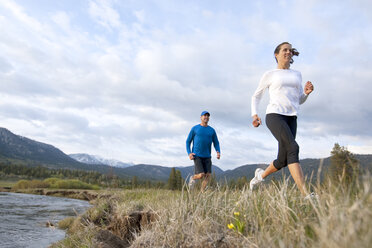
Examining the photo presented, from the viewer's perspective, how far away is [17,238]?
9477mm

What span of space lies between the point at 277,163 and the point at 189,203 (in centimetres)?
152

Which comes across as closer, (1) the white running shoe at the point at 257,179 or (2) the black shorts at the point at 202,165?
(1) the white running shoe at the point at 257,179

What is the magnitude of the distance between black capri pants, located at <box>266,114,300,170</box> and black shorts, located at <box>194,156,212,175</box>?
11.6 ft

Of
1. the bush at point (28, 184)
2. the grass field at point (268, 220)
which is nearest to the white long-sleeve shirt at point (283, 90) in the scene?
the grass field at point (268, 220)

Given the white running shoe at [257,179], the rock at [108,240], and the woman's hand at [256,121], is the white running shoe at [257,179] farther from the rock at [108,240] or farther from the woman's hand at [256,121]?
the rock at [108,240]

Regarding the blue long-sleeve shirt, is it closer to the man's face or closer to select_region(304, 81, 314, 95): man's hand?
the man's face

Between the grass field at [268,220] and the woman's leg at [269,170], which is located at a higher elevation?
the woman's leg at [269,170]

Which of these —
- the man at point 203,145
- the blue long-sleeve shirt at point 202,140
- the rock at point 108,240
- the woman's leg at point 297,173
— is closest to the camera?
the woman's leg at point 297,173

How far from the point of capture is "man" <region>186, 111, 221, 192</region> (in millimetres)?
7785

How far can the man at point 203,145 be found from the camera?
25.5 ft

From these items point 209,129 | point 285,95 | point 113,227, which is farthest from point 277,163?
point 113,227

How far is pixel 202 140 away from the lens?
26.2 feet

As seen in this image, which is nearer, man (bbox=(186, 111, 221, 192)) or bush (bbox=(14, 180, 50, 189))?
man (bbox=(186, 111, 221, 192))

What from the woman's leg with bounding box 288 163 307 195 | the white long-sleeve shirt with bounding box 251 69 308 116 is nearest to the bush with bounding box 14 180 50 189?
the white long-sleeve shirt with bounding box 251 69 308 116
